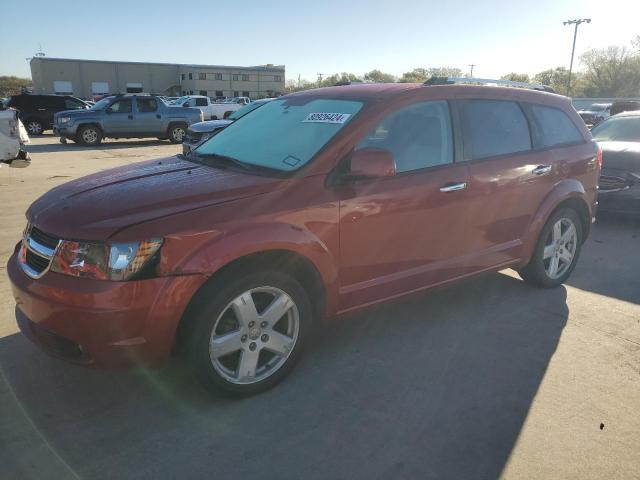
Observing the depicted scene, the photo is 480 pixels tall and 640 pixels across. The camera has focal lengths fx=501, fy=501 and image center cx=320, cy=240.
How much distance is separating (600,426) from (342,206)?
1872 mm

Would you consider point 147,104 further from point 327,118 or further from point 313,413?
point 313,413

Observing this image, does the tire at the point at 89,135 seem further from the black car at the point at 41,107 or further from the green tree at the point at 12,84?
the green tree at the point at 12,84

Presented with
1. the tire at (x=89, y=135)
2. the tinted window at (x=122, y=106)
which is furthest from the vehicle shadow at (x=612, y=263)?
the tire at (x=89, y=135)

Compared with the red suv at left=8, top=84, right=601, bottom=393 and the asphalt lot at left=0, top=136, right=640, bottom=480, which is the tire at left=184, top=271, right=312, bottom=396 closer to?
the red suv at left=8, top=84, right=601, bottom=393

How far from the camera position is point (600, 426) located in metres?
2.72

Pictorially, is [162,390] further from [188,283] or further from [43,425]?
[188,283]

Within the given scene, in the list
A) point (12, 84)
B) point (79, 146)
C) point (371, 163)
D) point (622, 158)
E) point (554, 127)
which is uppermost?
point (12, 84)

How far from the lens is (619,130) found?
26.3 feet

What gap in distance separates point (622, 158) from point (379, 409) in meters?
6.07

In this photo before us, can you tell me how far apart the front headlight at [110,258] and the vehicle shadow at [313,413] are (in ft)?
2.79

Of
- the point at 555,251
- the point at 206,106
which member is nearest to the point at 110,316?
the point at 555,251

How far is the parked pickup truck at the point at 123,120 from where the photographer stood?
17781mm

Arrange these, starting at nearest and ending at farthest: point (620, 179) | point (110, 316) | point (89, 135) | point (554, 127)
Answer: point (110, 316)
point (554, 127)
point (620, 179)
point (89, 135)

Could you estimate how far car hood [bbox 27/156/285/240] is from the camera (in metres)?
2.56
